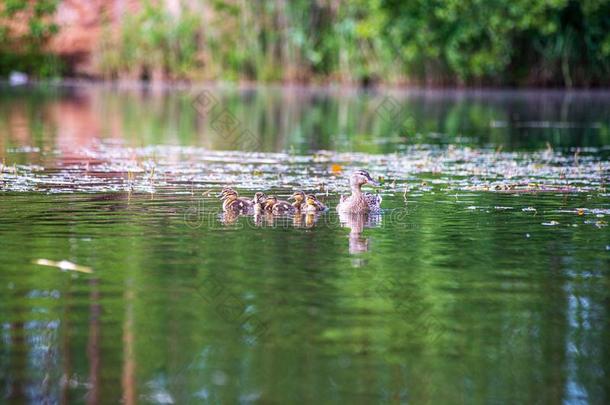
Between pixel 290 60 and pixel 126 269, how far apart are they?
35.8 meters

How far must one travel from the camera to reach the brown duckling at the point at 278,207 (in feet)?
36.7

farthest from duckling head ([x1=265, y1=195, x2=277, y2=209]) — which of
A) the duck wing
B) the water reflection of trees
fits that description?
the water reflection of trees

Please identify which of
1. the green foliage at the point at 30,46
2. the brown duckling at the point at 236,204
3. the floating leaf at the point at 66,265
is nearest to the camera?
the floating leaf at the point at 66,265

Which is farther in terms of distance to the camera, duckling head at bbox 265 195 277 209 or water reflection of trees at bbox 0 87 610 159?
water reflection of trees at bbox 0 87 610 159

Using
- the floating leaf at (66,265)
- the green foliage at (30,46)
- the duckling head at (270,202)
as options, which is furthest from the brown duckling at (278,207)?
the green foliage at (30,46)

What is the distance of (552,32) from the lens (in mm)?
39594

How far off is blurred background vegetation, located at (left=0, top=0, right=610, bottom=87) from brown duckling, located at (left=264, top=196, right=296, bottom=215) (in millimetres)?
27100

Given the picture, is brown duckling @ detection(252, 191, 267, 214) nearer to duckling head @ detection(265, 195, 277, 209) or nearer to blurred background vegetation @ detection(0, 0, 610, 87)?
duckling head @ detection(265, 195, 277, 209)

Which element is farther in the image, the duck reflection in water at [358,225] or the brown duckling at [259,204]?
the brown duckling at [259,204]

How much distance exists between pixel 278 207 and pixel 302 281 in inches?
124

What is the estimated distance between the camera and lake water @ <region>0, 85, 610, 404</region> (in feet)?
19.7

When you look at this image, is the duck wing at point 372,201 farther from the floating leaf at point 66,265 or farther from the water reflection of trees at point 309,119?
the water reflection of trees at point 309,119

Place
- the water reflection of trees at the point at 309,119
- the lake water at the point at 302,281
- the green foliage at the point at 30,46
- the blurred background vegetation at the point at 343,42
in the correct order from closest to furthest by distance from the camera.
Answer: the lake water at the point at 302,281, the water reflection of trees at the point at 309,119, the blurred background vegetation at the point at 343,42, the green foliage at the point at 30,46

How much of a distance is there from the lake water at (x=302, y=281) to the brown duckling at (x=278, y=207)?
0.93 ft
